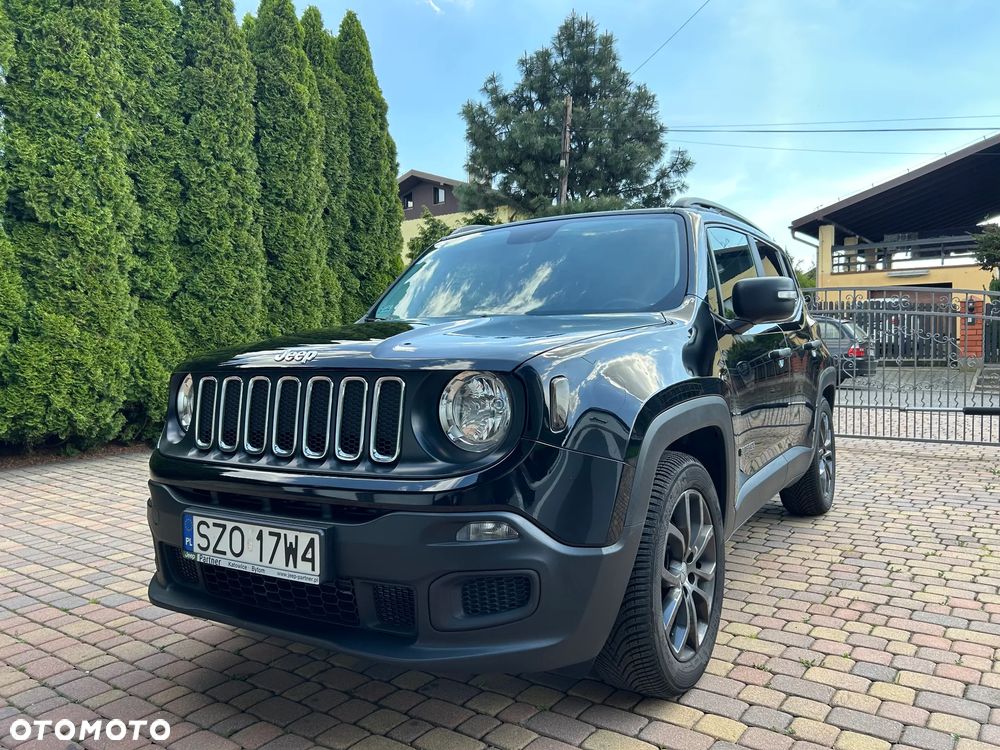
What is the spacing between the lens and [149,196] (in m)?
8.56

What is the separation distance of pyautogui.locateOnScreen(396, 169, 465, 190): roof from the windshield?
30286 millimetres

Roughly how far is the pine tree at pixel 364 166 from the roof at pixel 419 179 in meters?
21.0

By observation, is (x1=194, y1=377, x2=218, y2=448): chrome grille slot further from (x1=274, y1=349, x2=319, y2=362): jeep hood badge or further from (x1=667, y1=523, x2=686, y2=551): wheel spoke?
(x1=667, y1=523, x2=686, y2=551): wheel spoke

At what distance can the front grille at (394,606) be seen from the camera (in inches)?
86.0

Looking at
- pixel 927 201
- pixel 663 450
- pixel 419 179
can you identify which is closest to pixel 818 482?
pixel 663 450

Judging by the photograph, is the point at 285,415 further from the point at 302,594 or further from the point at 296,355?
the point at 302,594

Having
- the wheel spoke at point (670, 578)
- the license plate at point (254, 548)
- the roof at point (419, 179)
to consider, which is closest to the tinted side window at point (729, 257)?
the wheel spoke at point (670, 578)

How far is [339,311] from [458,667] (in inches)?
400

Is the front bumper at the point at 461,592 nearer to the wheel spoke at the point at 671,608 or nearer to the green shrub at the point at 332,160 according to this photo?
the wheel spoke at the point at 671,608

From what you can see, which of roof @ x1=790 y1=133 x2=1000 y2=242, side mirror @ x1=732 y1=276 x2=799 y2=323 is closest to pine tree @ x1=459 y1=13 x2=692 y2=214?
roof @ x1=790 y1=133 x2=1000 y2=242

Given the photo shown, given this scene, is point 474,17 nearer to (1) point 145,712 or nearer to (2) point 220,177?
(2) point 220,177

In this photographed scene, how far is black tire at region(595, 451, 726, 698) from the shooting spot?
7.95ft

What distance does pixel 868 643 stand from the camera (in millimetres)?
3244

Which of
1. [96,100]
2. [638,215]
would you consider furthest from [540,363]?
[96,100]
